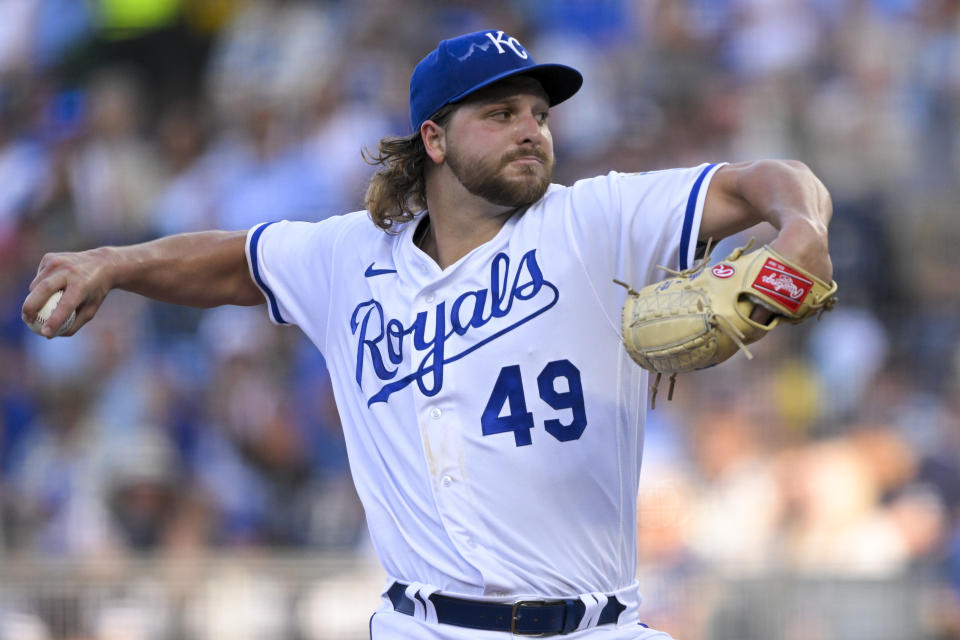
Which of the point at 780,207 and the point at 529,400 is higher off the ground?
the point at 780,207

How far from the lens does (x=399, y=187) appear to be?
12.8ft

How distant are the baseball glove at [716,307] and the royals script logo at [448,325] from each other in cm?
40

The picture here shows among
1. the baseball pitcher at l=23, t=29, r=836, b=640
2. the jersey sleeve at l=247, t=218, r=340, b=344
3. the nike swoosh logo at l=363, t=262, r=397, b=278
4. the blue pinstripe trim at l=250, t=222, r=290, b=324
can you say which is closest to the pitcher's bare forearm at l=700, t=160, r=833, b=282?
the baseball pitcher at l=23, t=29, r=836, b=640

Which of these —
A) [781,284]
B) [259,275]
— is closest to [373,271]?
[259,275]

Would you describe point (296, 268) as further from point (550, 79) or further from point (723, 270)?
point (723, 270)

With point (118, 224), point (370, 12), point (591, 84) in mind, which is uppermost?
point (370, 12)

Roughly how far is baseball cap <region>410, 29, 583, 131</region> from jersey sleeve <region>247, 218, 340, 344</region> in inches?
→ 18.9

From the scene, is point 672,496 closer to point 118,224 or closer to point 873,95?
point 873,95

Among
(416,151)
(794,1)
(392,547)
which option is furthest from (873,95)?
(392,547)

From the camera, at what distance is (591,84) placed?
30.5 ft

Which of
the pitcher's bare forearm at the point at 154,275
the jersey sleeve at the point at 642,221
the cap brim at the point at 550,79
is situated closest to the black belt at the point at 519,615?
the jersey sleeve at the point at 642,221

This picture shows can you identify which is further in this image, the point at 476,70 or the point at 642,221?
the point at 476,70

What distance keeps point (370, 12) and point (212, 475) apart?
12.6 feet

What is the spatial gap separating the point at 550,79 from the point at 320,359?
15.5 ft
